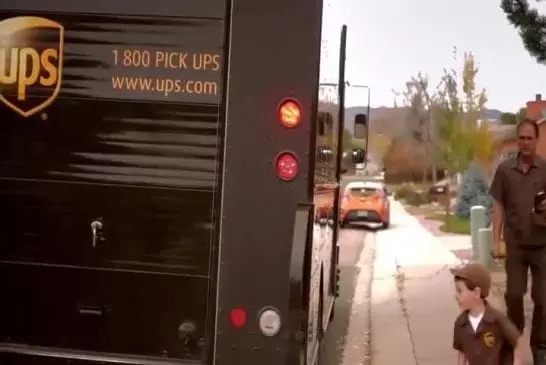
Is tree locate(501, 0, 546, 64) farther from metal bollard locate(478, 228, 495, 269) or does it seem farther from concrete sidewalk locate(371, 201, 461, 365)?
metal bollard locate(478, 228, 495, 269)

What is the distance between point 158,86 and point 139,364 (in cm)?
140

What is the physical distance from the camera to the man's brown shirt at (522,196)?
6516 millimetres

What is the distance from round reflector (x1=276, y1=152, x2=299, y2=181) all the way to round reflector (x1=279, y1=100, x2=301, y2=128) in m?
0.15

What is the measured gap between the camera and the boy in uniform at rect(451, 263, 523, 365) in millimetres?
4230

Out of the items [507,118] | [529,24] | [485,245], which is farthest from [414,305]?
[507,118]

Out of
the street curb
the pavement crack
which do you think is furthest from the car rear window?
the street curb

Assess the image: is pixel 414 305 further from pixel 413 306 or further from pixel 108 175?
pixel 108 175

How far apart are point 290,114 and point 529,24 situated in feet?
23.1

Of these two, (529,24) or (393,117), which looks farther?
(393,117)

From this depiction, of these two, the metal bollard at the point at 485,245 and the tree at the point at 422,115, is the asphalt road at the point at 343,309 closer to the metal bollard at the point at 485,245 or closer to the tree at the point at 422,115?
the metal bollard at the point at 485,245

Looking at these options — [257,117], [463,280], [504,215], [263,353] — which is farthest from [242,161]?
[504,215]

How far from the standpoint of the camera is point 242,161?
13.9 ft

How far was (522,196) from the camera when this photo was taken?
657cm

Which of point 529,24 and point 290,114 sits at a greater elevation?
point 529,24
